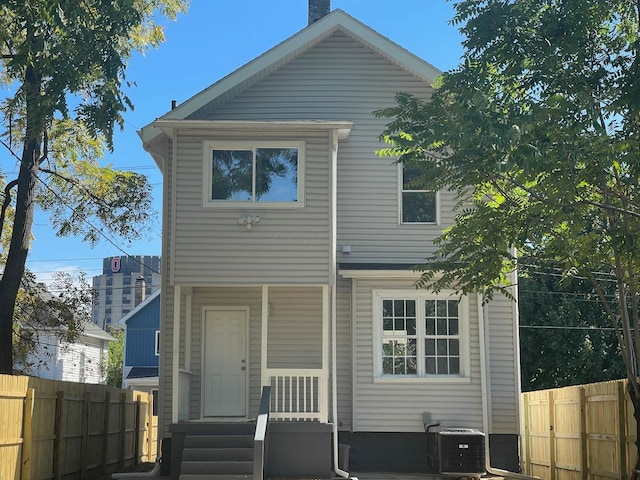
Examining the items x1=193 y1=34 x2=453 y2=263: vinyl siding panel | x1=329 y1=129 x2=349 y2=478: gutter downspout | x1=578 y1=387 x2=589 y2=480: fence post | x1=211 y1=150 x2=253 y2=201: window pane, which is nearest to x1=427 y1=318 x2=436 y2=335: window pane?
x1=193 y1=34 x2=453 y2=263: vinyl siding panel

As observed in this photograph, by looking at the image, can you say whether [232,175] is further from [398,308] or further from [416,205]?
[398,308]

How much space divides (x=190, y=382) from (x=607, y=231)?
830cm

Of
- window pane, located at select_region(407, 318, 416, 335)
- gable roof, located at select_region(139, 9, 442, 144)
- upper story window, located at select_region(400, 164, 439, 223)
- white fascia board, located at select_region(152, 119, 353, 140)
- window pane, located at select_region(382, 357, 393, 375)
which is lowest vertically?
window pane, located at select_region(382, 357, 393, 375)

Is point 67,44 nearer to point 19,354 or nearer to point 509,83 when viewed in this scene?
point 509,83

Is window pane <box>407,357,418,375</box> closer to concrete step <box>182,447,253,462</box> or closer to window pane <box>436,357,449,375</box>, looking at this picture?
window pane <box>436,357,449,375</box>

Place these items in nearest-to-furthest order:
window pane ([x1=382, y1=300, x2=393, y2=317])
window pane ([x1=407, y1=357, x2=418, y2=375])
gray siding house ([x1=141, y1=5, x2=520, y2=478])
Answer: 1. gray siding house ([x1=141, y1=5, x2=520, y2=478])
2. window pane ([x1=407, y1=357, x2=418, y2=375])
3. window pane ([x1=382, y1=300, x2=393, y2=317])

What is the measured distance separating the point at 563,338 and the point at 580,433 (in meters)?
18.5

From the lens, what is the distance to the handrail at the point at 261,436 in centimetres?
1346

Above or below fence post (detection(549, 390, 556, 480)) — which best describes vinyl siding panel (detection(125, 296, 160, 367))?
above

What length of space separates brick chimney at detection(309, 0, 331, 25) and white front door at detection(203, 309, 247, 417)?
277 inches

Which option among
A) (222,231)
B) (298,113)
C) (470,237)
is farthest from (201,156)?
(470,237)

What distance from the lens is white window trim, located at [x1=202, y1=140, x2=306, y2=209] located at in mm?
16172

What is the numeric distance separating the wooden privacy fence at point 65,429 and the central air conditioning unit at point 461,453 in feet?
21.6

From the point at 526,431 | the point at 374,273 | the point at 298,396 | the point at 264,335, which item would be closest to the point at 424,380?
the point at 374,273
